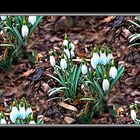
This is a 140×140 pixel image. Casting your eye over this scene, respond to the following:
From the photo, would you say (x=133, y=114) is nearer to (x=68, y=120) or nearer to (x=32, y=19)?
(x=68, y=120)

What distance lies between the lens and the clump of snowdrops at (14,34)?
4750 mm

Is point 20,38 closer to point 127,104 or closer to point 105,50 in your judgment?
point 105,50

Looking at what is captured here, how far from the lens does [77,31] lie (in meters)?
4.71

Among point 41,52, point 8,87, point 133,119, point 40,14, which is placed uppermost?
point 40,14

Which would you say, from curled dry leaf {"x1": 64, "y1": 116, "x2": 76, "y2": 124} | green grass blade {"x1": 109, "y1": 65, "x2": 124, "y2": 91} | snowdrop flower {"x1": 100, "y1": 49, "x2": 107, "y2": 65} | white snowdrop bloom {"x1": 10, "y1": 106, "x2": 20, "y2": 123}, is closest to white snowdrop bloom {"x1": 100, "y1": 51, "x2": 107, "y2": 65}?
snowdrop flower {"x1": 100, "y1": 49, "x2": 107, "y2": 65}

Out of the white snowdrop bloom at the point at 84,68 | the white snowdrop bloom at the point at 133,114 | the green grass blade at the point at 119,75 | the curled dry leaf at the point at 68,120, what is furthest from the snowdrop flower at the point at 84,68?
the white snowdrop bloom at the point at 133,114

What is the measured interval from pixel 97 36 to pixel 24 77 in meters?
0.76

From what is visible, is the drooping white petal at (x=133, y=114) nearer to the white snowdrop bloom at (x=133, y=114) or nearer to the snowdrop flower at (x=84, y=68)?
the white snowdrop bloom at (x=133, y=114)

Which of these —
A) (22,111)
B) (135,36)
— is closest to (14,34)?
(22,111)

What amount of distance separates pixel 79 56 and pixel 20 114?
30.3 inches

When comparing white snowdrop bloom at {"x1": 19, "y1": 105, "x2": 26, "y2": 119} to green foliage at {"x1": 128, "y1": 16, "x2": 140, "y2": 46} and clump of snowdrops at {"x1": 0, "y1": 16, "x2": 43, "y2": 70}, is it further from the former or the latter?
green foliage at {"x1": 128, "y1": 16, "x2": 140, "y2": 46}

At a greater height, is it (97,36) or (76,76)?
(97,36)

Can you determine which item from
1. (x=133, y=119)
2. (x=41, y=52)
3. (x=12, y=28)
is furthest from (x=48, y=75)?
(x=133, y=119)

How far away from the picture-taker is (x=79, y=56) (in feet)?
15.5
